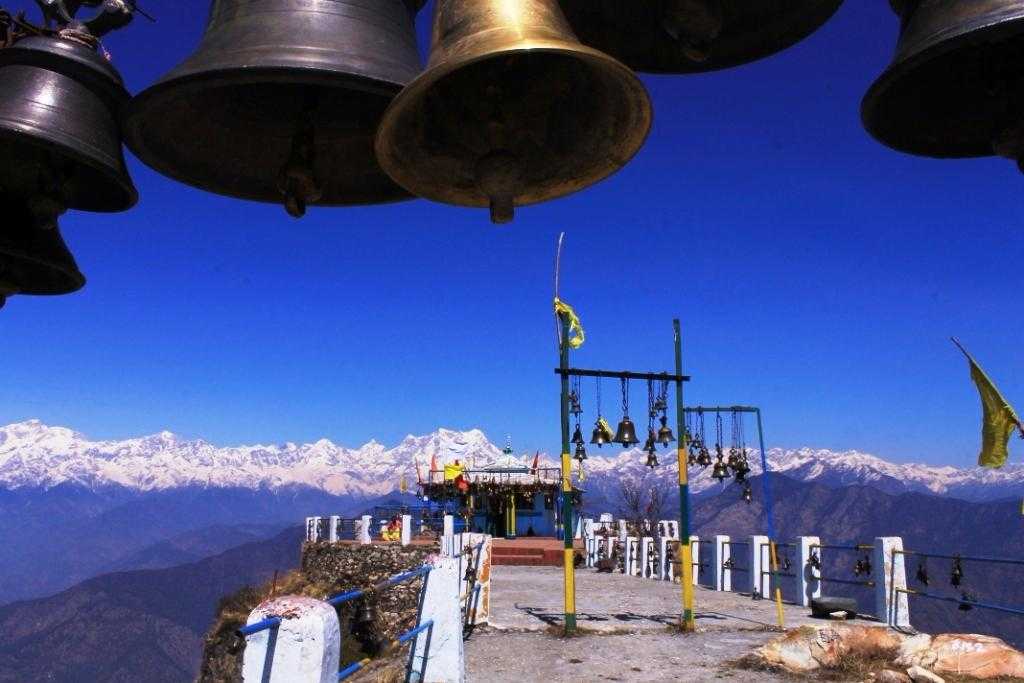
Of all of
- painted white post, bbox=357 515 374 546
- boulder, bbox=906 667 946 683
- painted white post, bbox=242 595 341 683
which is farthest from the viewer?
painted white post, bbox=357 515 374 546

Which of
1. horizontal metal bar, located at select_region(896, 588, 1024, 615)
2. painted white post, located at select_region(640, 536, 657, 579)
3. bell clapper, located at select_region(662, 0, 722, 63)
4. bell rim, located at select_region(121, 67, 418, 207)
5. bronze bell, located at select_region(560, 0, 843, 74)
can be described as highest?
bronze bell, located at select_region(560, 0, 843, 74)

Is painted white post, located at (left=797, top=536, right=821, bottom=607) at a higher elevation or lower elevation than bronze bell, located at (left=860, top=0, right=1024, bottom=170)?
lower

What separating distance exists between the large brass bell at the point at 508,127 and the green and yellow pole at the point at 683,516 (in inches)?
372

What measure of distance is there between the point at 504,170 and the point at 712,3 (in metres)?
0.81

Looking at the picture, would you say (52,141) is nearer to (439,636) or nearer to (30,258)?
(30,258)

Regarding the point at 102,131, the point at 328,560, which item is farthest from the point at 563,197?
the point at 328,560

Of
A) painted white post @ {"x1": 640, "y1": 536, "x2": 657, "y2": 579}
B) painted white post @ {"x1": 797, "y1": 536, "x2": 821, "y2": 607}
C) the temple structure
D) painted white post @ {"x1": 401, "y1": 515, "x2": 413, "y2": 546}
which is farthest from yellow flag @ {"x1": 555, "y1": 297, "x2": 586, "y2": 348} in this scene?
the temple structure

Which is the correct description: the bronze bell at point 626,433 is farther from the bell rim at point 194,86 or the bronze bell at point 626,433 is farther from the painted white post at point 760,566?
the bell rim at point 194,86

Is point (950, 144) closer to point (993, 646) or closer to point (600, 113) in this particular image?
point (600, 113)

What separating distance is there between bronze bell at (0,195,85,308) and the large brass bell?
1.60 m

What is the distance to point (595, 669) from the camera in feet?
28.5

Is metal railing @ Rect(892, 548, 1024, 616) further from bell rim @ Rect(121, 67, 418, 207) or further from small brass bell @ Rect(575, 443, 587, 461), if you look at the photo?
bell rim @ Rect(121, 67, 418, 207)

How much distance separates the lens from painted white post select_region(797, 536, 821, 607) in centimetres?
1424

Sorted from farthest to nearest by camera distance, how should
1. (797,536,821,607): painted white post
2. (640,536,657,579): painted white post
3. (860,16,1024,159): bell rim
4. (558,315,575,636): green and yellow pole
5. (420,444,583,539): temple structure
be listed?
(420,444,583,539): temple structure → (640,536,657,579): painted white post → (797,536,821,607): painted white post → (558,315,575,636): green and yellow pole → (860,16,1024,159): bell rim
